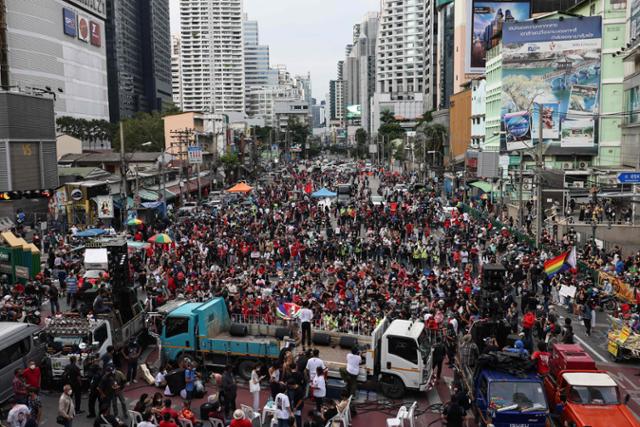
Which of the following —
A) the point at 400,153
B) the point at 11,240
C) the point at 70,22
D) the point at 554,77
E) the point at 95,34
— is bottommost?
the point at 11,240

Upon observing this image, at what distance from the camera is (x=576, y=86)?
183 ft

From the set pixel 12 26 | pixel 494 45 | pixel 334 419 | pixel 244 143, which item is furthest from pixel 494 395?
pixel 244 143

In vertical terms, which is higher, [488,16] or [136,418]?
[488,16]

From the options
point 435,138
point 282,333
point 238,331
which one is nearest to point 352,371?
point 282,333

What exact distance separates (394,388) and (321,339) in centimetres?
237

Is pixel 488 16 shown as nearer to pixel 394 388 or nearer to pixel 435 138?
pixel 435 138

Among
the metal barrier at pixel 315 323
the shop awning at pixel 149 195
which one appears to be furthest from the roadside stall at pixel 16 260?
the shop awning at pixel 149 195

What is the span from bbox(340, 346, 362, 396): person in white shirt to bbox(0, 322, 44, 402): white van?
762cm

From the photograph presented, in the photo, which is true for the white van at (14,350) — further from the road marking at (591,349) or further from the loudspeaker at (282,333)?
the road marking at (591,349)

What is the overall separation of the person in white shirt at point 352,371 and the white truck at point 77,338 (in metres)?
6.04

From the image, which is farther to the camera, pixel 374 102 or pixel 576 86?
pixel 374 102

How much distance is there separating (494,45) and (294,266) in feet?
150

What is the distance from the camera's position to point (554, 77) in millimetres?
56250

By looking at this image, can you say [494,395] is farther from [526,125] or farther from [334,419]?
[526,125]
